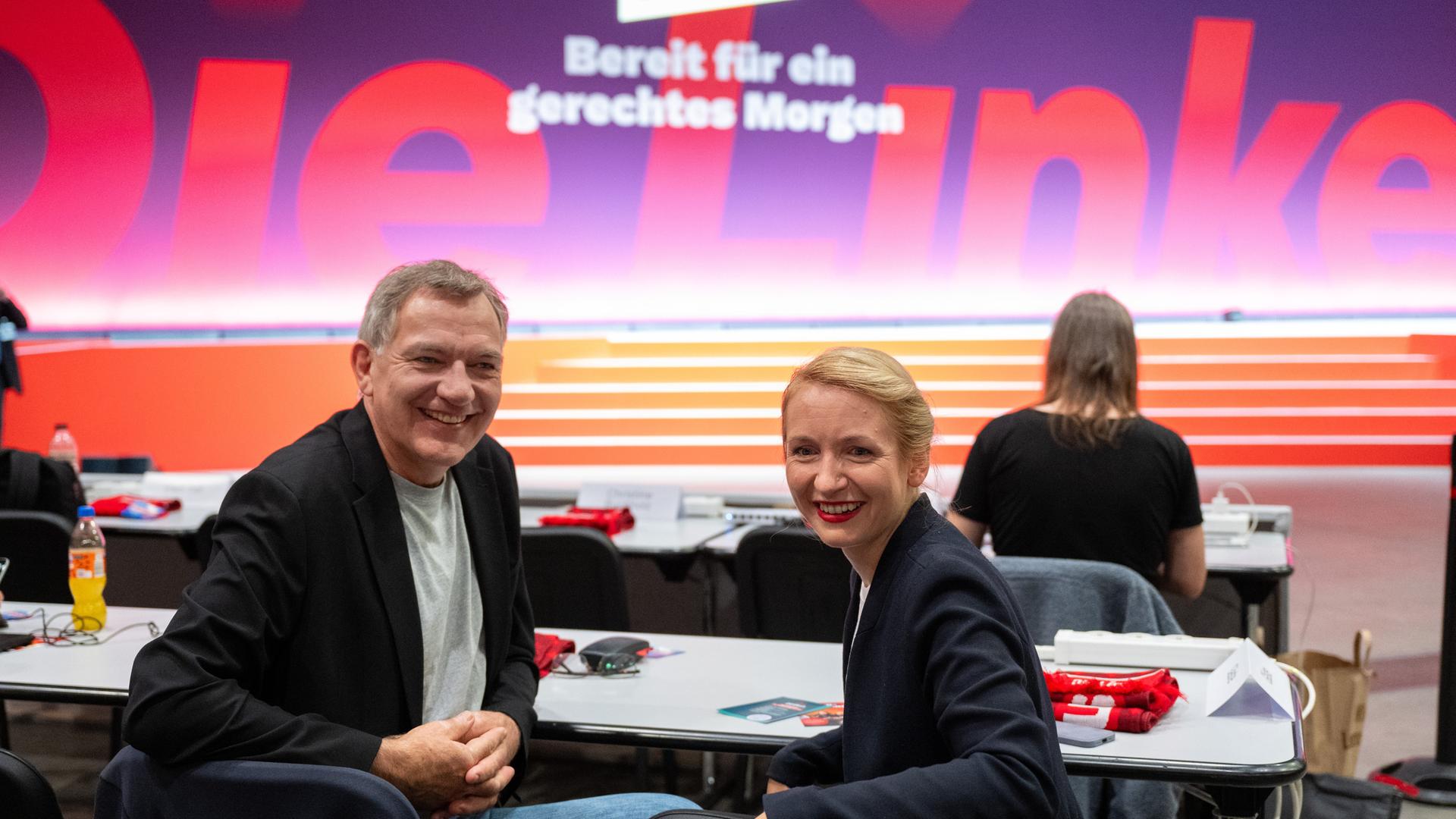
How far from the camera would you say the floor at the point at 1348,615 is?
3.71 metres

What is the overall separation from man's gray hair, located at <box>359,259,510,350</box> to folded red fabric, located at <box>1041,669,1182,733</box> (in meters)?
1.00

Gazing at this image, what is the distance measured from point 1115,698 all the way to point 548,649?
972 mm

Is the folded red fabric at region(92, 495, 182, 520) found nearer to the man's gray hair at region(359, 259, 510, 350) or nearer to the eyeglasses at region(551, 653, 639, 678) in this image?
the eyeglasses at region(551, 653, 639, 678)

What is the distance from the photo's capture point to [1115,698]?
1.91 m

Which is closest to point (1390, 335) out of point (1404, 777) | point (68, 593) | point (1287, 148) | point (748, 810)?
point (1287, 148)

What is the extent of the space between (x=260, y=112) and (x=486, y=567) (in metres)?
8.32

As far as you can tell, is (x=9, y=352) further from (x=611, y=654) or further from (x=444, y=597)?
(x=444, y=597)

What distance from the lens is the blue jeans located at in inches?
70.6

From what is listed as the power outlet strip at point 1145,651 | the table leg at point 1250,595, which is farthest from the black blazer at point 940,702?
the table leg at point 1250,595

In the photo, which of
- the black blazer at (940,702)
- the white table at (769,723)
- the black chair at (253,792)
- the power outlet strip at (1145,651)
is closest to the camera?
the black blazer at (940,702)

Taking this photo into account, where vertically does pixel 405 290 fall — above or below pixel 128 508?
above

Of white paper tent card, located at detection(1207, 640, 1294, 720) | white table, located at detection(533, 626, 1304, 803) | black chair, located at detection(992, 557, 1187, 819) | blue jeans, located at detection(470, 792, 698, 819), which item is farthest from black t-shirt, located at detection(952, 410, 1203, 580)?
blue jeans, located at detection(470, 792, 698, 819)

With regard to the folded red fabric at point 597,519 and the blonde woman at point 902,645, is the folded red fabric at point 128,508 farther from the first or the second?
the blonde woman at point 902,645

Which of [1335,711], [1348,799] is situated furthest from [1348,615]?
[1348,799]
